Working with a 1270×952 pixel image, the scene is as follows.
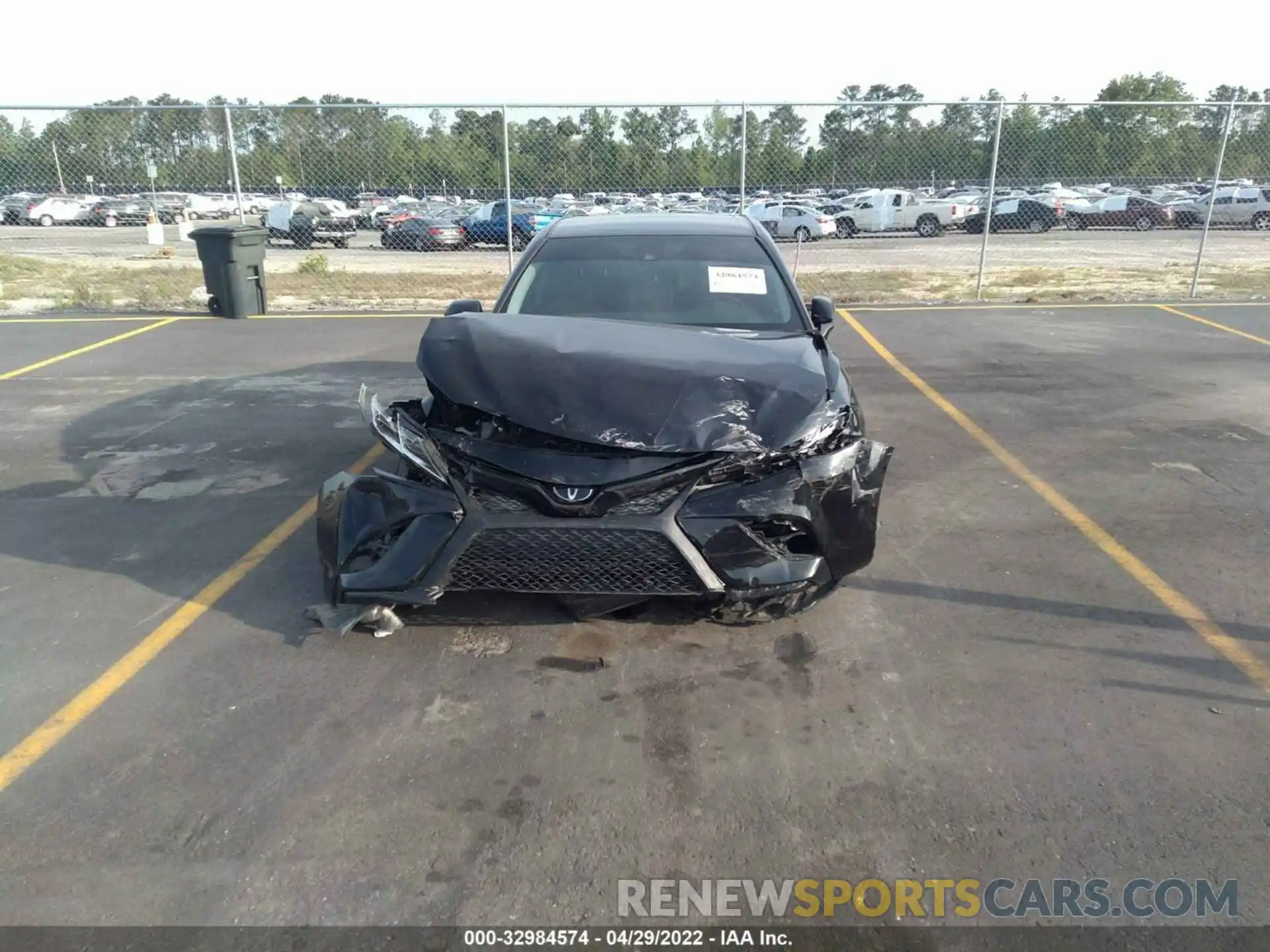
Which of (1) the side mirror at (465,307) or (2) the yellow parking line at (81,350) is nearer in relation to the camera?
(1) the side mirror at (465,307)

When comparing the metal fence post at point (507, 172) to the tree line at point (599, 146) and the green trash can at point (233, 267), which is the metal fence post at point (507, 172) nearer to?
the tree line at point (599, 146)

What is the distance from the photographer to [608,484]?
10.7 ft

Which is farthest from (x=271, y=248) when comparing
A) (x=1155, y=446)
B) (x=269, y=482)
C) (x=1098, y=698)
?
(x=1098, y=698)

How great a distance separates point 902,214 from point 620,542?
32.0m

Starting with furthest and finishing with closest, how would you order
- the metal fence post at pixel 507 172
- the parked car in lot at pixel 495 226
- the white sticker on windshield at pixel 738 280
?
A: the parked car in lot at pixel 495 226
the metal fence post at pixel 507 172
the white sticker on windshield at pixel 738 280

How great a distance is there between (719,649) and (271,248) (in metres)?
29.5

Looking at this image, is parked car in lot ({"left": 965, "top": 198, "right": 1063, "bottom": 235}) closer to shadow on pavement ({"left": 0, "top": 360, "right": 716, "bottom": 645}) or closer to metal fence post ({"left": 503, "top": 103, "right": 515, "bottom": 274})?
metal fence post ({"left": 503, "top": 103, "right": 515, "bottom": 274})

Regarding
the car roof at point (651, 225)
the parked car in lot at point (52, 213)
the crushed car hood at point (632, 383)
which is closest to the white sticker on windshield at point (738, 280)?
the car roof at point (651, 225)

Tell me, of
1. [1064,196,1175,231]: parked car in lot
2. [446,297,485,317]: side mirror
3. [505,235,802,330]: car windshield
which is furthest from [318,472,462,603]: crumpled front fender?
[1064,196,1175,231]: parked car in lot

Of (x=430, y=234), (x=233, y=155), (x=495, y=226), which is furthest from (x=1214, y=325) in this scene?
(x=430, y=234)

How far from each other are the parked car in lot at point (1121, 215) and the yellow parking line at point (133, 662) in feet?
117

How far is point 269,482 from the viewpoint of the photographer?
18.5 ft

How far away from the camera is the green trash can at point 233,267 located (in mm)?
11641

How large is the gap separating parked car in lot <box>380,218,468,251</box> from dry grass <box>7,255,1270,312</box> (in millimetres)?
6001
